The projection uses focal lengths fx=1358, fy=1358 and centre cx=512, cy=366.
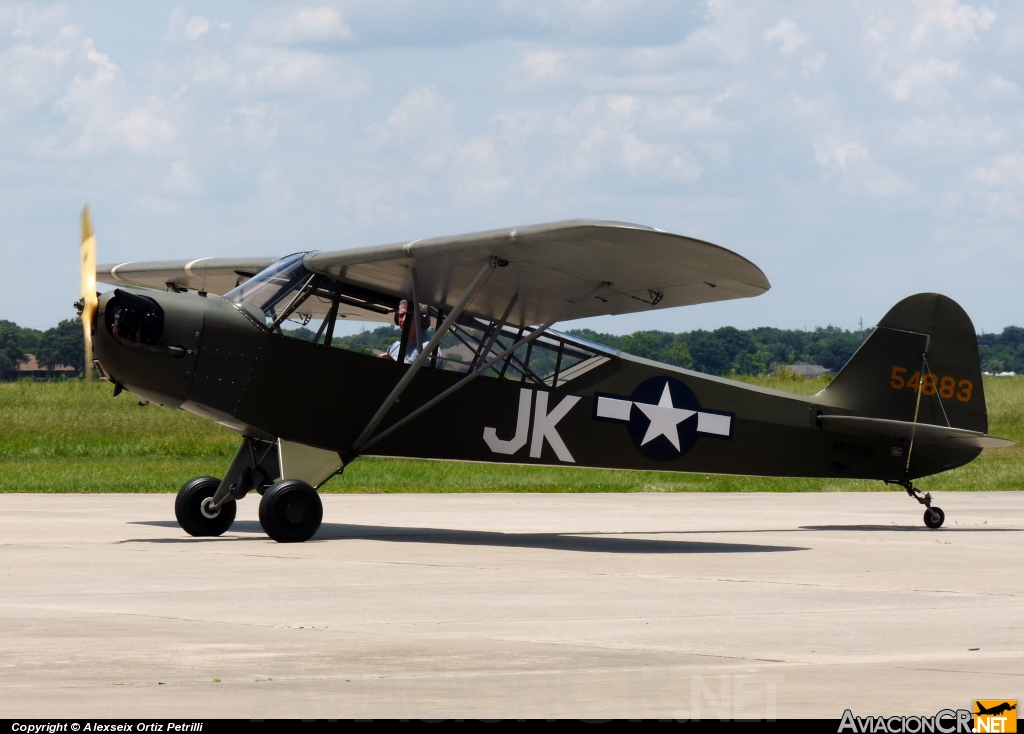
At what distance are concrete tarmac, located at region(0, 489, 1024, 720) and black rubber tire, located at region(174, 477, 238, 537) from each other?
0.22m

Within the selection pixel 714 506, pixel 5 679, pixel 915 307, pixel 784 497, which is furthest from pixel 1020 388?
pixel 5 679

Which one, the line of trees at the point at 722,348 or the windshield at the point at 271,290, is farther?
the line of trees at the point at 722,348

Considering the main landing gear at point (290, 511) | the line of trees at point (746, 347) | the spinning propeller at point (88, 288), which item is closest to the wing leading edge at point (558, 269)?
the spinning propeller at point (88, 288)

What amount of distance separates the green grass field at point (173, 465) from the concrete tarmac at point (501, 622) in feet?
34.4

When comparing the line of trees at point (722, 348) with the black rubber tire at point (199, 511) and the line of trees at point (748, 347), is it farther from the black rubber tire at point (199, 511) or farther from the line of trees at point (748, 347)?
the black rubber tire at point (199, 511)

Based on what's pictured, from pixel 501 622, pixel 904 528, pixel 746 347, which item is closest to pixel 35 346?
pixel 746 347

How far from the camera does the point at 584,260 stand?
43.4 ft

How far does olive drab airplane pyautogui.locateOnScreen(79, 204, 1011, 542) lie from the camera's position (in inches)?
514

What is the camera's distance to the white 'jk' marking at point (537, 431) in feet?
48.3

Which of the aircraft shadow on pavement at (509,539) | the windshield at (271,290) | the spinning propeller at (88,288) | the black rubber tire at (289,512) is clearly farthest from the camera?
the windshield at (271,290)

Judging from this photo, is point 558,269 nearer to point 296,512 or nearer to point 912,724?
point 296,512

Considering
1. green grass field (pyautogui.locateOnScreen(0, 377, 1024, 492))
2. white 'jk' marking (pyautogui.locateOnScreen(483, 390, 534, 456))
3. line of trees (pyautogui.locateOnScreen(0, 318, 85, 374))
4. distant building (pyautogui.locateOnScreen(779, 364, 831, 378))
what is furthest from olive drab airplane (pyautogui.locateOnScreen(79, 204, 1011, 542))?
line of trees (pyautogui.locateOnScreen(0, 318, 85, 374))

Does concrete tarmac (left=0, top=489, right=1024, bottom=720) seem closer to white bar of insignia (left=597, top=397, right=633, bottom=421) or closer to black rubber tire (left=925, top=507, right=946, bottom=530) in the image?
black rubber tire (left=925, top=507, right=946, bottom=530)

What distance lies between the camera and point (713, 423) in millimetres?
15773
